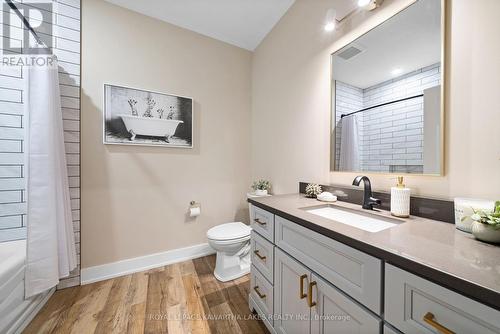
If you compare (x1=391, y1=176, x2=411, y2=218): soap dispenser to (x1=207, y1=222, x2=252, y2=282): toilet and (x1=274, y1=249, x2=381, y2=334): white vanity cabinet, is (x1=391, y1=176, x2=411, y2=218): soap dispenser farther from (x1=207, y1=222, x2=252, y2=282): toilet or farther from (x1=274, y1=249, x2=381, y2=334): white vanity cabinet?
(x1=207, y1=222, x2=252, y2=282): toilet

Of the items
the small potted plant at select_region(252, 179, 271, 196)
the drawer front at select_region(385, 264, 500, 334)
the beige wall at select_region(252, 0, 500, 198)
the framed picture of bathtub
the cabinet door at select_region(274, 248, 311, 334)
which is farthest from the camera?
the small potted plant at select_region(252, 179, 271, 196)

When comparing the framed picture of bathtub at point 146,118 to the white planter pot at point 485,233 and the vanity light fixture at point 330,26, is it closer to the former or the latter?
the vanity light fixture at point 330,26

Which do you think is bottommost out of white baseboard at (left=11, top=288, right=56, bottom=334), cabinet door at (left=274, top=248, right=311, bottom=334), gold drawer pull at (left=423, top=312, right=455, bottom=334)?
white baseboard at (left=11, top=288, right=56, bottom=334)

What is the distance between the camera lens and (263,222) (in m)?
1.18

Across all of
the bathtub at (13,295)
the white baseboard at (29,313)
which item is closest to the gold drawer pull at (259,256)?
the bathtub at (13,295)

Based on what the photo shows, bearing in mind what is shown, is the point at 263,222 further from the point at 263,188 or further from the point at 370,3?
the point at 370,3

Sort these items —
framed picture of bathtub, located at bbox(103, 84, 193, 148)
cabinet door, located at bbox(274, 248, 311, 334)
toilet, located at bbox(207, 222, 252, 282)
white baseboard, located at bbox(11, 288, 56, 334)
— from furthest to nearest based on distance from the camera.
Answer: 1. framed picture of bathtub, located at bbox(103, 84, 193, 148)
2. toilet, located at bbox(207, 222, 252, 282)
3. white baseboard, located at bbox(11, 288, 56, 334)
4. cabinet door, located at bbox(274, 248, 311, 334)

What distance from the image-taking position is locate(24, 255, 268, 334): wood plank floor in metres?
1.21

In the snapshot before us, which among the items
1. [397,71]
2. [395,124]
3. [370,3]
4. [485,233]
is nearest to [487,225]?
[485,233]

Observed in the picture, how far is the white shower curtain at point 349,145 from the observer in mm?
1252

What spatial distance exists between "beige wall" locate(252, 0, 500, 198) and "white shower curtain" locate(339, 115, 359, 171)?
84mm

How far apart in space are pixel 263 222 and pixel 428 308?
795 mm

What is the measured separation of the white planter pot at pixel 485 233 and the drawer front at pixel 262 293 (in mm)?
923

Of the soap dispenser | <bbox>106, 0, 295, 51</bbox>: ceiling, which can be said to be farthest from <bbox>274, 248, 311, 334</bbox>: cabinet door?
<bbox>106, 0, 295, 51</bbox>: ceiling
